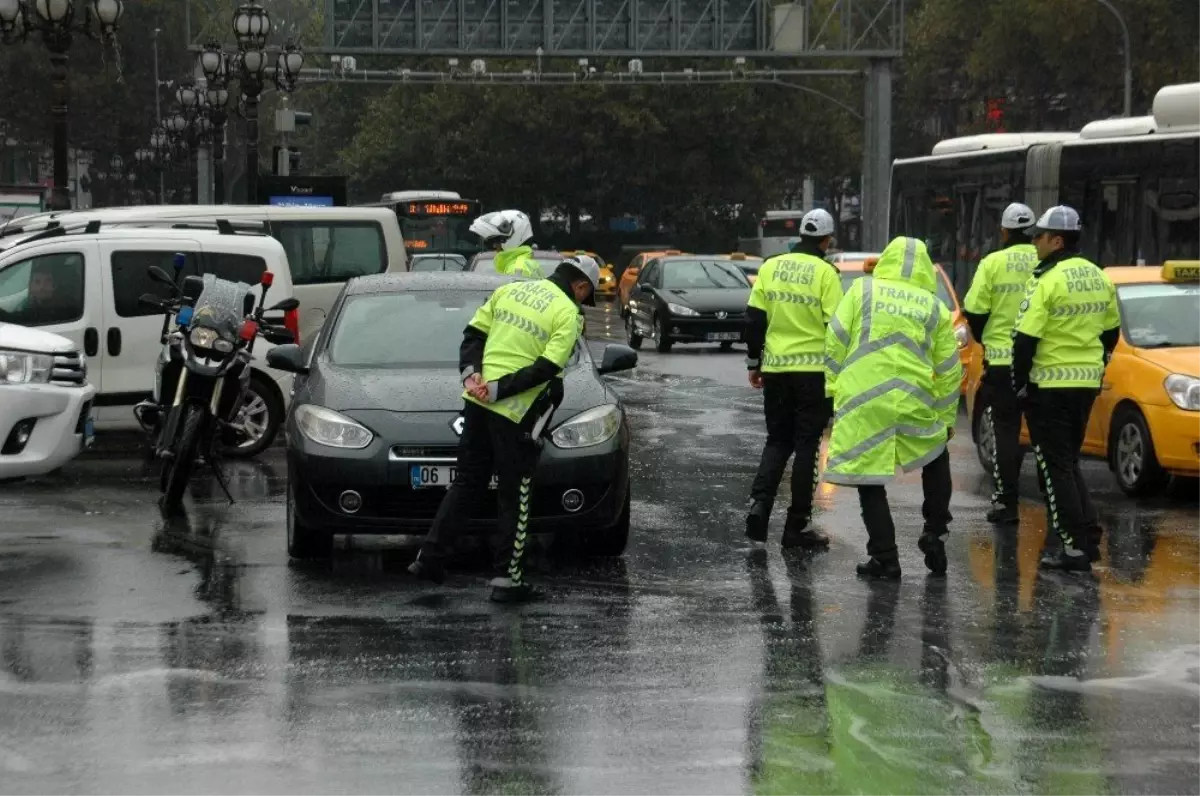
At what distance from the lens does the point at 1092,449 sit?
47.0ft

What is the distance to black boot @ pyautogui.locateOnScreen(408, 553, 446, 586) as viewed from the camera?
984 cm

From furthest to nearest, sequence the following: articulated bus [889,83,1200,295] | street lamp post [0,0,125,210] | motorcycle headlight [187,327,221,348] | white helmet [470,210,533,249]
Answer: street lamp post [0,0,125,210] → articulated bus [889,83,1200,295] → motorcycle headlight [187,327,221,348] → white helmet [470,210,533,249]

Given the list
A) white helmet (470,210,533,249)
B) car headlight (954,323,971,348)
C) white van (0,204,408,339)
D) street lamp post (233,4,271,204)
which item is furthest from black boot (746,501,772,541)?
street lamp post (233,4,271,204)

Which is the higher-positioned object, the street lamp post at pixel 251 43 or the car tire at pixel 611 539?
the street lamp post at pixel 251 43

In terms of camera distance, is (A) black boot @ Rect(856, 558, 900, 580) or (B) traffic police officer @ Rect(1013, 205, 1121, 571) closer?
(A) black boot @ Rect(856, 558, 900, 580)

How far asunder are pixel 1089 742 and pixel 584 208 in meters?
75.0

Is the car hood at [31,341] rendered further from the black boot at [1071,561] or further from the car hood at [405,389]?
the black boot at [1071,561]

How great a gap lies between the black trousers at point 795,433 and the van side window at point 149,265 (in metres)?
5.67

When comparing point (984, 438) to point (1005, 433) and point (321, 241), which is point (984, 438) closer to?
point (1005, 433)

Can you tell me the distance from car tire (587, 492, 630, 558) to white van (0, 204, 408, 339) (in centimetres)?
963

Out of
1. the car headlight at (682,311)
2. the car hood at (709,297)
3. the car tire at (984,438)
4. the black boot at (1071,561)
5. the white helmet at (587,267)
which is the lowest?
the black boot at (1071,561)

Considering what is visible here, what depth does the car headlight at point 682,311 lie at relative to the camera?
31.6m

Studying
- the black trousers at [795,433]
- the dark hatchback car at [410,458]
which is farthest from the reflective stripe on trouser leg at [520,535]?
the black trousers at [795,433]

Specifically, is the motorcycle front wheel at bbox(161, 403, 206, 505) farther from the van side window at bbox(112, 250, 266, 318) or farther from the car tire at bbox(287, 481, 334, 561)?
the van side window at bbox(112, 250, 266, 318)
